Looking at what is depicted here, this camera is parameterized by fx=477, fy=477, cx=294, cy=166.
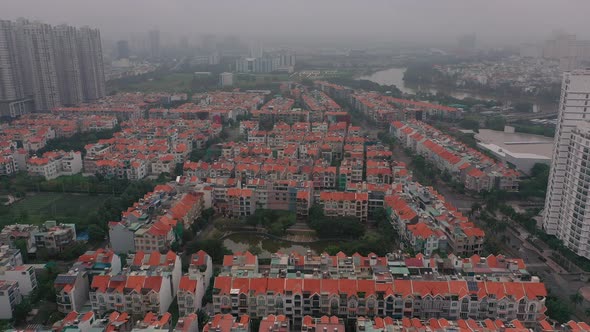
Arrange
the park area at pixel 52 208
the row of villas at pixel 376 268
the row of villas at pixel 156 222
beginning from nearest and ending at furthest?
the row of villas at pixel 376 268 < the row of villas at pixel 156 222 < the park area at pixel 52 208

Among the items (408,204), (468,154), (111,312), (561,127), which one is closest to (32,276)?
(111,312)

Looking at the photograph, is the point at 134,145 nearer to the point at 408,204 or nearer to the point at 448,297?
the point at 408,204

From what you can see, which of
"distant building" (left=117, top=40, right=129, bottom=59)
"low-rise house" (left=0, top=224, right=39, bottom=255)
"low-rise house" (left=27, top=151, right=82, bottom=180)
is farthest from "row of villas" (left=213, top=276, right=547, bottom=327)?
"distant building" (left=117, top=40, right=129, bottom=59)

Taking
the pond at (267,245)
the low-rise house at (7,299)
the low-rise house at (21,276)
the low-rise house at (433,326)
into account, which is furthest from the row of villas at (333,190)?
the low-rise house at (7,299)

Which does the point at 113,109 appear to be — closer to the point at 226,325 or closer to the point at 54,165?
the point at 54,165

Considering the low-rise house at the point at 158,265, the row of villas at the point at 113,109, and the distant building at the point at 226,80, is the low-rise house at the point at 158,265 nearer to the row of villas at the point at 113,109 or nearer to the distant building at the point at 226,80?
the row of villas at the point at 113,109

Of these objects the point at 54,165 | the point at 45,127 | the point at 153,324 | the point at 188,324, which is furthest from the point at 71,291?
the point at 45,127

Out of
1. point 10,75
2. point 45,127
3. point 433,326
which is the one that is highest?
point 10,75

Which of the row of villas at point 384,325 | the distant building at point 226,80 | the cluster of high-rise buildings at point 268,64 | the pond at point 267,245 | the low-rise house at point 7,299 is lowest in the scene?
the pond at point 267,245
